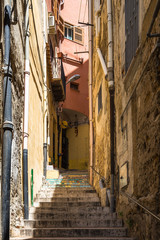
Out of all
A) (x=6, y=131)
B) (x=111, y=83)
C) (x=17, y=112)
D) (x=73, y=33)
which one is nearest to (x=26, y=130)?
(x=17, y=112)

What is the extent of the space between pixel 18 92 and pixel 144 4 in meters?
3.05

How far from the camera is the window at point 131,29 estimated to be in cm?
636

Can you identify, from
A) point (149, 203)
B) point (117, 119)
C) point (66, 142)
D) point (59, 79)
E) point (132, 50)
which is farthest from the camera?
point (66, 142)

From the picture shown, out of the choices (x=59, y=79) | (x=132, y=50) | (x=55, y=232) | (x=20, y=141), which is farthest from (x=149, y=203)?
(x=59, y=79)

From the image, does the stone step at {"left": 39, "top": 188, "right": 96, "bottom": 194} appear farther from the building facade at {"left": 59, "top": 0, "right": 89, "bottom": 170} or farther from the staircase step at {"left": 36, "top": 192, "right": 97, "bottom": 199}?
the building facade at {"left": 59, "top": 0, "right": 89, "bottom": 170}

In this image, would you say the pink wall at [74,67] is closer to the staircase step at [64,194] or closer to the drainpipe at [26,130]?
the staircase step at [64,194]

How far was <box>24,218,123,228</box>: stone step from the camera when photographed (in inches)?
288

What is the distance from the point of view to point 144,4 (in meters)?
5.66

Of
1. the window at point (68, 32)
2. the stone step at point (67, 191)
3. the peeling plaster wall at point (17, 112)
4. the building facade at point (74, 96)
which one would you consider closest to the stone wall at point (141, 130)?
the peeling plaster wall at point (17, 112)

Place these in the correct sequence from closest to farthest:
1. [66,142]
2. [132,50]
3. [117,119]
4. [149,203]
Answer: [149,203] → [132,50] → [117,119] → [66,142]

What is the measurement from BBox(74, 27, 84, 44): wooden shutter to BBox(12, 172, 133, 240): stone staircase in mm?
13547

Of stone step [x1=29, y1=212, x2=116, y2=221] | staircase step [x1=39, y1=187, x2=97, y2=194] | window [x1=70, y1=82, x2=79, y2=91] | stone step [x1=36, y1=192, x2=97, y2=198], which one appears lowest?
stone step [x1=29, y1=212, x2=116, y2=221]

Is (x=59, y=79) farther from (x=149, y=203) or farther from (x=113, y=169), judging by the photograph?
(x=149, y=203)

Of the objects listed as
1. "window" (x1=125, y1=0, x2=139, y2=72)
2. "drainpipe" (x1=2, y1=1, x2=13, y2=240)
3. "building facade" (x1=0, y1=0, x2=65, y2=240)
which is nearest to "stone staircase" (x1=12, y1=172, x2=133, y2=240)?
"building facade" (x1=0, y1=0, x2=65, y2=240)
